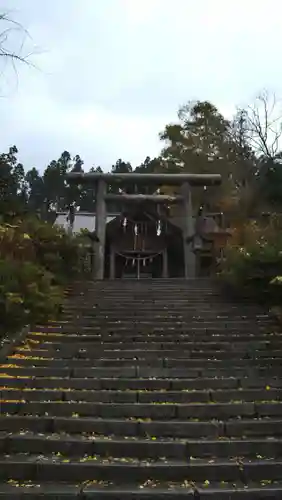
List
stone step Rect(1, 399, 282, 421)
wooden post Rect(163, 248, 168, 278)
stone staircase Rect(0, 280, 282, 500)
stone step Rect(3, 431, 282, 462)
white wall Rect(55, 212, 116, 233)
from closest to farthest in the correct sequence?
stone staircase Rect(0, 280, 282, 500) → stone step Rect(3, 431, 282, 462) → stone step Rect(1, 399, 282, 421) → wooden post Rect(163, 248, 168, 278) → white wall Rect(55, 212, 116, 233)

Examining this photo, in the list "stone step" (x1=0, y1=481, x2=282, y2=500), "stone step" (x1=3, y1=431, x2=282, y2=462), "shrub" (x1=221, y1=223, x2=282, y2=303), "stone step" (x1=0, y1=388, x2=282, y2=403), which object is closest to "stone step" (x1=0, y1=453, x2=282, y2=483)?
"stone step" (x1=0, y1=481, x2=282, y2=500)

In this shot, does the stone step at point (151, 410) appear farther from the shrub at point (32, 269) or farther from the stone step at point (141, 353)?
the shrub at point (32, 269)

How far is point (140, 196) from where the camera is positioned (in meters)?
18.4

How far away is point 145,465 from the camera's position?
4.52 metres

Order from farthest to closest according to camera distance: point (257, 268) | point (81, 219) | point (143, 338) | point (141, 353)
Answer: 1. point (81, 219)
2. point (257, 268)
3. point (143, 338)
4. point (141, 353)

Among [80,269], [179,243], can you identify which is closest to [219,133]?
[179,243]

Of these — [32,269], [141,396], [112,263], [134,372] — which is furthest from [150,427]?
[112,263]

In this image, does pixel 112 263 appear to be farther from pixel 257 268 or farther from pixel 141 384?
pixel 141 384

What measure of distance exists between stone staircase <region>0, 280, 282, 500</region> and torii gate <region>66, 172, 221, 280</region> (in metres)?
7.72

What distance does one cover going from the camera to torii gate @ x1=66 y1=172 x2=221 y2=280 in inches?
680

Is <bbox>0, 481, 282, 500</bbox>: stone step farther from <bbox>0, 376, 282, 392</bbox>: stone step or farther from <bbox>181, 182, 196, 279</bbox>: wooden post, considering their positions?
<bbox>181, 182, 196, 279</bbox>: wooden post

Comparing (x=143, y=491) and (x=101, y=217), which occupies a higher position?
(x=101, y=217)

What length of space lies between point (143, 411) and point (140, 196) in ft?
43.6

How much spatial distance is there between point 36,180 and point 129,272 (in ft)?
117
